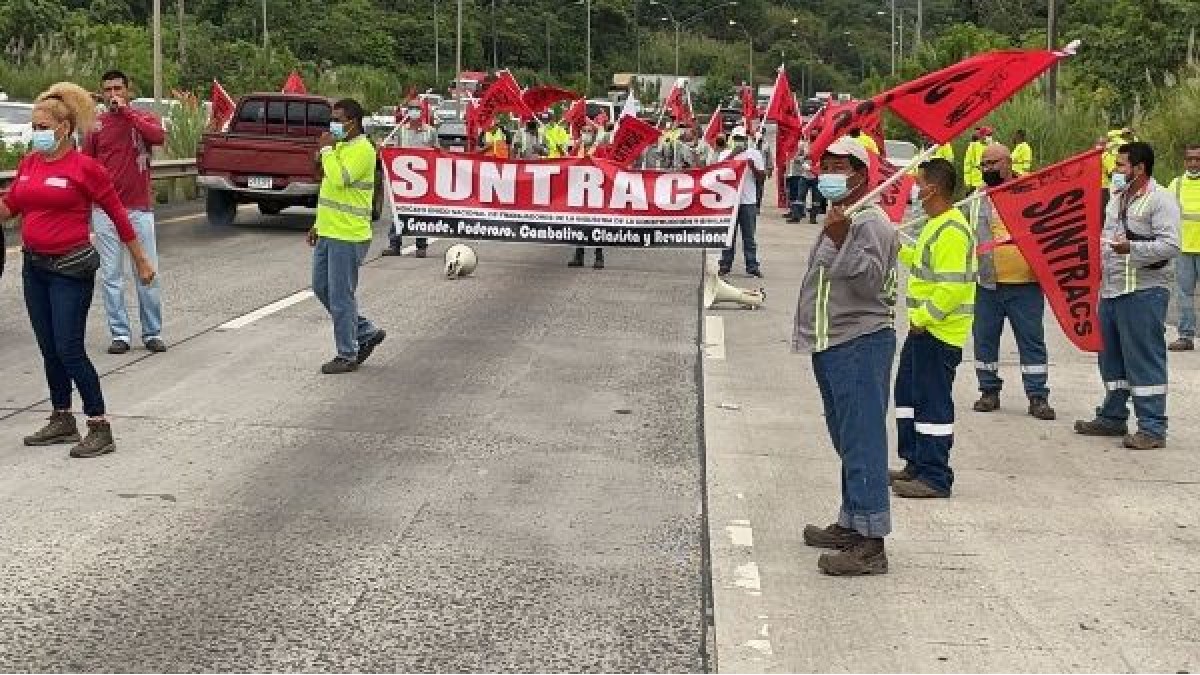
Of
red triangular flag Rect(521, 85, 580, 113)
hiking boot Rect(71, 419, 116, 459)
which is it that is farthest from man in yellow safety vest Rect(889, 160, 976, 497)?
red triangular flag Rect(521, 85, 580, 113)

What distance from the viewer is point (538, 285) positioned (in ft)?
61.5

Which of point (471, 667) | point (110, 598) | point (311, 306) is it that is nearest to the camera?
point (471, 667)

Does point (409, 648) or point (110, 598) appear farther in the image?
point (110, 598)

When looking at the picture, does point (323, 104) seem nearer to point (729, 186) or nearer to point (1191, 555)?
point (729, 186)

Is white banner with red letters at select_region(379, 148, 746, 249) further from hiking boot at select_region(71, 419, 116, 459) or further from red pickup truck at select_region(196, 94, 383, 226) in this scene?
hiking boot at select_region(71, 419, 116, 459)

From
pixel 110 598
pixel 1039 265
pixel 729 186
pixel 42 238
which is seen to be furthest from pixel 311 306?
pixel 110 598

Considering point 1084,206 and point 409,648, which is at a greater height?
point 1084,206

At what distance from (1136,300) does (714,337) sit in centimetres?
487

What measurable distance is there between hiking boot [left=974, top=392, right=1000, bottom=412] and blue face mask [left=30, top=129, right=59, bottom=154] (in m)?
5.88

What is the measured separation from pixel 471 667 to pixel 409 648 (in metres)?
0.28

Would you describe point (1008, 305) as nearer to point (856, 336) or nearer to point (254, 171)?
point (856, 336)

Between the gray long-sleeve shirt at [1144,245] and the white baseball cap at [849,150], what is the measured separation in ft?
12.1

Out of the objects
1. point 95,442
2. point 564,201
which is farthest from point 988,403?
point 564,201

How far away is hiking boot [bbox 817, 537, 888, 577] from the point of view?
7.38 meters
